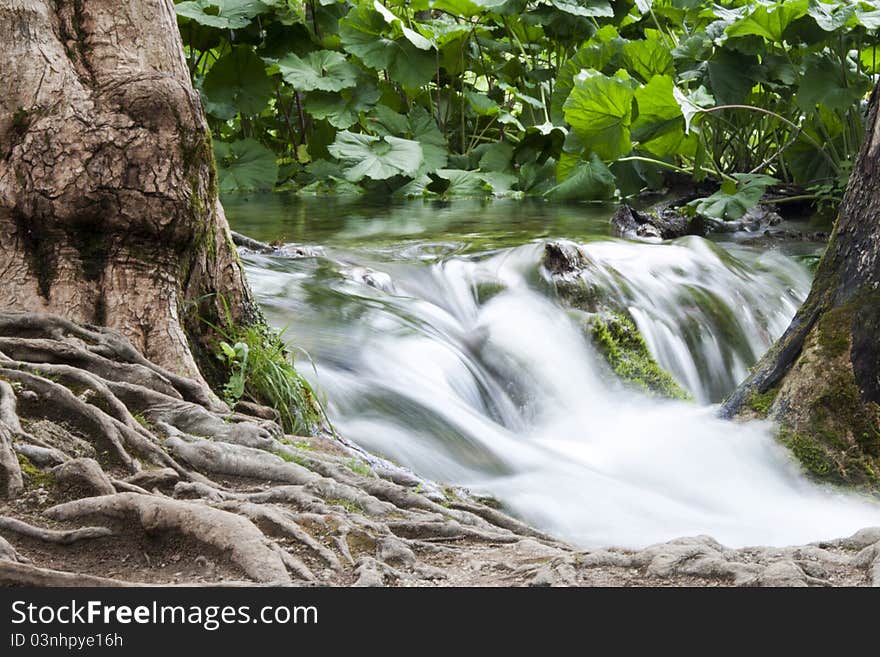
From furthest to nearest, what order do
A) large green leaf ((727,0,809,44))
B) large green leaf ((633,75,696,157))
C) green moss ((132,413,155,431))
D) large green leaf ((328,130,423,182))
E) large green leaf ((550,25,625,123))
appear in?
large green leaf ((550,25,625,123)) < large green leaf ((328,130,423,182)) < large green leaf ((727,0,809,44)) < large green leaf ((633,75,696,157)) < green moss ((132,413,155,431))

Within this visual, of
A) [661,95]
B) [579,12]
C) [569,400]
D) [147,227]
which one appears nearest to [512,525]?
[147,227]

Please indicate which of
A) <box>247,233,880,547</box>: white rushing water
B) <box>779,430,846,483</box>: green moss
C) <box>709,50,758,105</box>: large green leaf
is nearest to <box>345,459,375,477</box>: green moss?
<box>247,233,880,547</box>: white rushing water

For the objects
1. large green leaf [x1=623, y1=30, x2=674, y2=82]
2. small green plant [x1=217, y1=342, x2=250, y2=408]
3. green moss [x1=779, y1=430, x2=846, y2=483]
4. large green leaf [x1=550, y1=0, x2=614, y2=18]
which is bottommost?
green moss [x1=779, y1=430, x2=846, y2=483]

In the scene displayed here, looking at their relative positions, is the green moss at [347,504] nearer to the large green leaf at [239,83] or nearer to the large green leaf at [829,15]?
the large green leaf at [829,15]

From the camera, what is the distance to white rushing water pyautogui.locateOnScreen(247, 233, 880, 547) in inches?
157

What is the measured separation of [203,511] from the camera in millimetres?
2234

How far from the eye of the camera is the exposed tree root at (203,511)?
2.14 m

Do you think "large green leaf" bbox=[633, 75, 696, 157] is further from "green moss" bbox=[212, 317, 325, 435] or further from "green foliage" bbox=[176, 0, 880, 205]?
"green moss" bbox=[212, 317, 325, 435]

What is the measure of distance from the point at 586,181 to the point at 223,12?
398cm

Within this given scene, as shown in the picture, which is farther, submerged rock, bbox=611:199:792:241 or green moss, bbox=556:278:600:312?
submerged rock, bbox=611:199:792:241

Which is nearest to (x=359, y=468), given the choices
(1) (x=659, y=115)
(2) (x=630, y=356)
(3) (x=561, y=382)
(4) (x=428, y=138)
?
(3) (x=561, y=382)

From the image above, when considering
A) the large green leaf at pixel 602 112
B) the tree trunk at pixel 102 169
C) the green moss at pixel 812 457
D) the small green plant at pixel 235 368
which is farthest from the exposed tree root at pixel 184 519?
the large green leaf at pixel 602 112

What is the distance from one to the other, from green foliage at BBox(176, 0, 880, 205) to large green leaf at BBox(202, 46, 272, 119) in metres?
0.02

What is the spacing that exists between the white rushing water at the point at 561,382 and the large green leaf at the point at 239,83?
4924 millimetres
